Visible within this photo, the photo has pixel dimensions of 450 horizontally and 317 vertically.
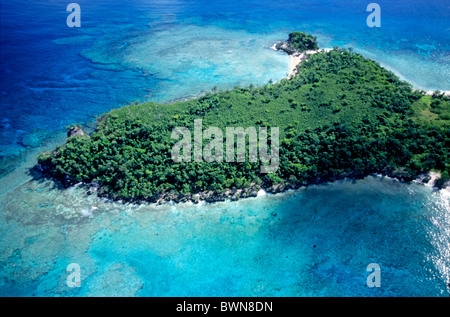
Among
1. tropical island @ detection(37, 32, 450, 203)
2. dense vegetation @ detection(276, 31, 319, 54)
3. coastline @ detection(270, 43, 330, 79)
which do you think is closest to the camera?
tropical island @ detection(37, 32, 450, 203)

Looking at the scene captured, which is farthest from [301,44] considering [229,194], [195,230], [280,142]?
[195,230]

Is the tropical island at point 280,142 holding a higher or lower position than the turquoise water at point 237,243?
higher

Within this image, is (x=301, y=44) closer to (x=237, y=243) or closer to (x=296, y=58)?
(x=296, y=58)

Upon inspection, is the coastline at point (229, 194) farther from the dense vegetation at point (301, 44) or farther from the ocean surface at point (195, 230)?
the dense vegetation at point (301, 44)

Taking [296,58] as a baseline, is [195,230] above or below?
below

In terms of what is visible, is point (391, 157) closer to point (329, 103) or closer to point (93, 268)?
point (329, 103)

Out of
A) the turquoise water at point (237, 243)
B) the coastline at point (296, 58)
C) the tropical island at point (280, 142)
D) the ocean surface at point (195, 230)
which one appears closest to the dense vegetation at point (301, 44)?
→ the coastline at point (296, 58)

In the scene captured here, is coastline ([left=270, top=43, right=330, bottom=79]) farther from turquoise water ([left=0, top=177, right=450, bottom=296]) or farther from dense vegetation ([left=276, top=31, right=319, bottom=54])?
turquoise water ([left=0, top=177, right=450, bottom=296])

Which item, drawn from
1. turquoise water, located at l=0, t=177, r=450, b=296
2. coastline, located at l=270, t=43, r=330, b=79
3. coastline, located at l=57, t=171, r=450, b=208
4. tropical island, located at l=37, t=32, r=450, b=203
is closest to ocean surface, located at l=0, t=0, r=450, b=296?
turquoise water, located at l=0, t=177, r=450, b=296
